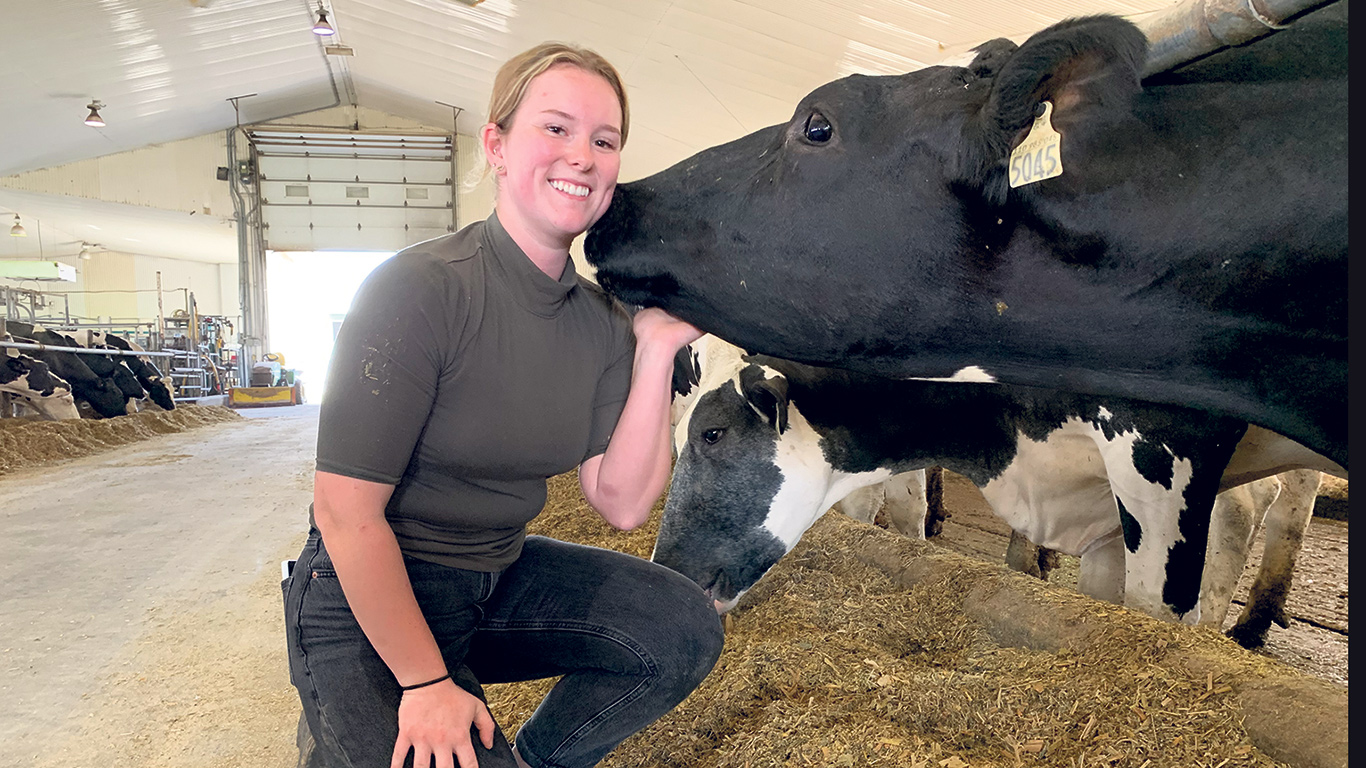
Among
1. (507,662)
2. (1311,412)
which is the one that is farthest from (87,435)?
(1311,412)

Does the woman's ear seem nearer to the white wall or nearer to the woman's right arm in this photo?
the woman's right arm

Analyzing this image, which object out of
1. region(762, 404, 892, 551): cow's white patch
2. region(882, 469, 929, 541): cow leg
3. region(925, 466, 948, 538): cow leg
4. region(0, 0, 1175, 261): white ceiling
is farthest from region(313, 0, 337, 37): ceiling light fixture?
region(762, 404, 892, 551): cow's white patch

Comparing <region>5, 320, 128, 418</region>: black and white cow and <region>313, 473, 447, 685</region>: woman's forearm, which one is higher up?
<region>313, 473, 447, 685</region>: woman's forearm

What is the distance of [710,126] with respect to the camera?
1328 centimetres

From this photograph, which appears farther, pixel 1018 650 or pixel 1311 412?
pixel 1018 650

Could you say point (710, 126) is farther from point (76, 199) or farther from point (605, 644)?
point (76, 199)

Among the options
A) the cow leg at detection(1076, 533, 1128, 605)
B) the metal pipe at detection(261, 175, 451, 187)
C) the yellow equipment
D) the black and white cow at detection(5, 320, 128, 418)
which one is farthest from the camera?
the metal pipe at detection(261, 175, 451, 187)

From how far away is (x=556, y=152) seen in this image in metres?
1.69

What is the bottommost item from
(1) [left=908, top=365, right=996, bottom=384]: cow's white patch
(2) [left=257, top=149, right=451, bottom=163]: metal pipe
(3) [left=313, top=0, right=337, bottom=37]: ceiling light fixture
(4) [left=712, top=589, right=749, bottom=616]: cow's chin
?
(4) [left=712, top=589, right=749, bottom=616]: cow's chin

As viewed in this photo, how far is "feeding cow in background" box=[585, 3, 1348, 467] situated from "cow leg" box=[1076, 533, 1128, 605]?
2168mm

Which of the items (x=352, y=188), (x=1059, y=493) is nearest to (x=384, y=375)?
(x=1059, y=493)

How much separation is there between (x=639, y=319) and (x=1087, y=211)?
1.00m

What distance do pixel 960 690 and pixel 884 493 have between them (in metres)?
3.04

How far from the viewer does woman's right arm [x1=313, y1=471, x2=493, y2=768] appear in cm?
142
